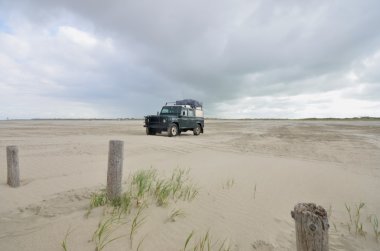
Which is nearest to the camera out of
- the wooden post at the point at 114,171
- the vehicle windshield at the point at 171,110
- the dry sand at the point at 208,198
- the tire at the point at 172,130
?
the dry sand at the point at 208,198

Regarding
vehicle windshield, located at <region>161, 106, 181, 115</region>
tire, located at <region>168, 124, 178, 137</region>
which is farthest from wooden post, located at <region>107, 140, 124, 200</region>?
vehicle windshield, located at <region>161, 106, 181, 115</region>

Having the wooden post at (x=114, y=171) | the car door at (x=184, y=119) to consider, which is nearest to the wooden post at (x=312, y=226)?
the wooden post at (x=114, y=171)

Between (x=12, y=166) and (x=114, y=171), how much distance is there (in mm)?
2438

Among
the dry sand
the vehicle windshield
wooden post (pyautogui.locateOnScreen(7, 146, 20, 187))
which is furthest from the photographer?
the vehicle windshield

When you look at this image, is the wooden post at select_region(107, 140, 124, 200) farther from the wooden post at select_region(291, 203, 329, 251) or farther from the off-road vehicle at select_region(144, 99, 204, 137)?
the off-road vehicle at select_region(144, 99, 204, 137)

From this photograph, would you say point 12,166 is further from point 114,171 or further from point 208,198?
point 208,198

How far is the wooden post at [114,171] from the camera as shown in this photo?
152 inches

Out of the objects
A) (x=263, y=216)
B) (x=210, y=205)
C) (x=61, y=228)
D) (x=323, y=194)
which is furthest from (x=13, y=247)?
(x=323, y=194)

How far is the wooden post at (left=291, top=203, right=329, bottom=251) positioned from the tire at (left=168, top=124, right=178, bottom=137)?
13853mm

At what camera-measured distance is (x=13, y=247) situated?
2.79m

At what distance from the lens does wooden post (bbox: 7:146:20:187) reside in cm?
473

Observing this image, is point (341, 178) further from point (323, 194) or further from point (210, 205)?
point (210, 205)

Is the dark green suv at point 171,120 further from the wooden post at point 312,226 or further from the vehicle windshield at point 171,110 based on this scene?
the wooden post at point 312,226

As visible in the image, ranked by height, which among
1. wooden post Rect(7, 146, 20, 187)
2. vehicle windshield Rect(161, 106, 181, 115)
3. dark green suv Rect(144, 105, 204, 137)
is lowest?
wooden post Rect(7, 146, 20, 187)
